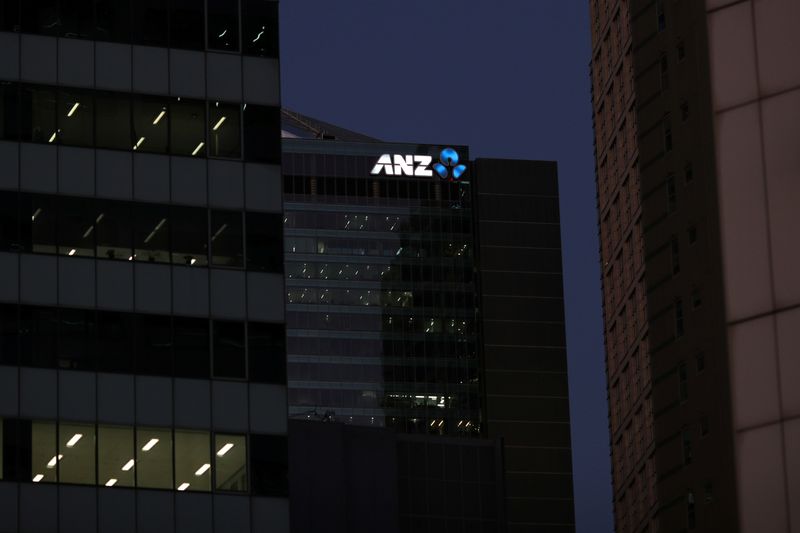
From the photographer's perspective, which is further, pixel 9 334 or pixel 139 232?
pixel 139 232

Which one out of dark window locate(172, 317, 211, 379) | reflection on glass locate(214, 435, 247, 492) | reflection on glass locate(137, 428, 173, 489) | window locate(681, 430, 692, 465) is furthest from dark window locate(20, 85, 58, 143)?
window locate(681, 430, 692, 465)

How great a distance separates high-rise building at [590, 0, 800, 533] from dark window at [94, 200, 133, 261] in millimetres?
20633

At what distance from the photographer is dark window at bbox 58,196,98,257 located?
198 feet

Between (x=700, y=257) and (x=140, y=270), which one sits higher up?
(x=700, y=257)

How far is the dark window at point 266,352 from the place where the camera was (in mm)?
61844

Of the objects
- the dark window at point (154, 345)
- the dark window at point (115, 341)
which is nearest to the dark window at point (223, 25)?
the dark window at point (154, 345)

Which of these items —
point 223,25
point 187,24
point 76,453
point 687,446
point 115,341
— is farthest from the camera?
point 687,446

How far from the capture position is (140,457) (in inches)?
2318

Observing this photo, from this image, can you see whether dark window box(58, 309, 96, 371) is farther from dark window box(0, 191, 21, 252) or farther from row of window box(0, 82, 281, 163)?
row of window box(0, 82, 281, 163)

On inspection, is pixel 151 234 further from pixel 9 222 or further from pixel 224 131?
pixel 224 131

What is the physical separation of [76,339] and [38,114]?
8.45 m

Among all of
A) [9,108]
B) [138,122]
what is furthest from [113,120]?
[9,108]

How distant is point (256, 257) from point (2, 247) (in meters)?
9.19

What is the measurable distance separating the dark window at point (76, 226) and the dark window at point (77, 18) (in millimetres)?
6421
